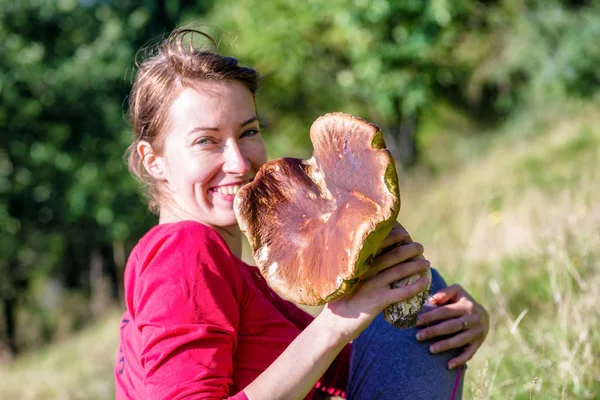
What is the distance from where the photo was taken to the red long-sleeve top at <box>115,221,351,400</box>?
4.18ft

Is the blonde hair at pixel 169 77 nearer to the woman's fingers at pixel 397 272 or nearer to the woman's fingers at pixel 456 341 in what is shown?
the woman's fingers at pixel 397 272

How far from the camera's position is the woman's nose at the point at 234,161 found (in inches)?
63.1

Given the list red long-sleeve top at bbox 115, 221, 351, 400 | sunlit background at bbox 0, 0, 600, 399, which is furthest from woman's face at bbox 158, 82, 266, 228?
sunlit background at bbox 0, 0, 600, 399

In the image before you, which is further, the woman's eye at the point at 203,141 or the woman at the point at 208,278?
the woman's eye at the point at 203,141

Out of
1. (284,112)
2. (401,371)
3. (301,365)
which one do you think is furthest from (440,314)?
(284,112)

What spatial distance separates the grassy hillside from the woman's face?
2.74 ft

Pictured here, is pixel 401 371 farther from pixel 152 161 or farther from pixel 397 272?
pixel 152 161

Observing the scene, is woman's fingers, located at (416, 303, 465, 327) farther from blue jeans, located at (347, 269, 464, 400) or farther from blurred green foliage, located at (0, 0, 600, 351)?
blurred green foliage, located at (0, 0, 600, 351)

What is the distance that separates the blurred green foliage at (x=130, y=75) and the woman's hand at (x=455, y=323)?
26.7 feet

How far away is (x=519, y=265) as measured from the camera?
13.0 ft

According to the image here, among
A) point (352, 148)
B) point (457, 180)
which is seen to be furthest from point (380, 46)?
point (352, 148)

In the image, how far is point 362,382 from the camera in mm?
1731

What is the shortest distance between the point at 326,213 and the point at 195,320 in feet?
1.21

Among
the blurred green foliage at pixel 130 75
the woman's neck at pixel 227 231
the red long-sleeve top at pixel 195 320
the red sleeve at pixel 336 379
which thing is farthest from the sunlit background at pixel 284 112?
the red long-sleeve top at pixel 195 320
